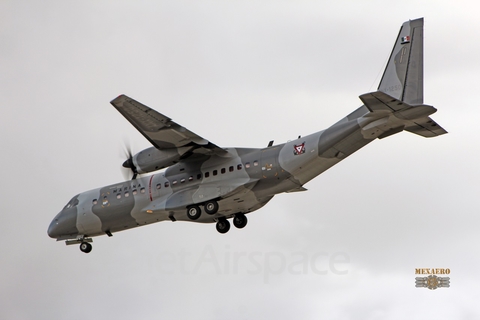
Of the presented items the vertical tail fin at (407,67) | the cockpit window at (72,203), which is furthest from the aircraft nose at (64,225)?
the vertical tail fin at (407,67)

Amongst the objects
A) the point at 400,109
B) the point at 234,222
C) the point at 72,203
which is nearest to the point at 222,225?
the point at 234,222

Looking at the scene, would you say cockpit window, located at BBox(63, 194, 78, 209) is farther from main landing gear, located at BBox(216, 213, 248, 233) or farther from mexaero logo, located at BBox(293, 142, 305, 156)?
mexaero logo, located at BBox(293, 142, 305, 156)

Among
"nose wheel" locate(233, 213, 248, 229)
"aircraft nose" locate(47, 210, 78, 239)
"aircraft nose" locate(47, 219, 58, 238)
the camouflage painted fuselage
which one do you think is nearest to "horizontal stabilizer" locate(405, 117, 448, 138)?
the camouflage painted fuselage

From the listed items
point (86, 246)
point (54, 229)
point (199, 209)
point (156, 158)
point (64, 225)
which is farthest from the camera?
point (54, 229)

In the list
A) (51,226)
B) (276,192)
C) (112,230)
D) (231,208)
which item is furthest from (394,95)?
(51,226)

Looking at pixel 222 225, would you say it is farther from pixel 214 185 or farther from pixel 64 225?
pixel 64 225

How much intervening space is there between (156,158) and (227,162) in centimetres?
266

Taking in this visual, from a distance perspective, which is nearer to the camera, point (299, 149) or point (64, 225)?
point (299, 149)

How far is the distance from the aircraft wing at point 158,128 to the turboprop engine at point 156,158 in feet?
0.65

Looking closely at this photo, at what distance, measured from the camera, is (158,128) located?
30.7 metres

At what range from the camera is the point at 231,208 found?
3306 cm

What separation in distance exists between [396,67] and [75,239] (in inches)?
600

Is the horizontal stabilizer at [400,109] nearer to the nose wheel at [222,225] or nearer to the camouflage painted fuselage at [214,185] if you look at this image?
the camouflage painted fuselage at [214,185]

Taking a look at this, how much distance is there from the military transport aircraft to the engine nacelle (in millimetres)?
37
